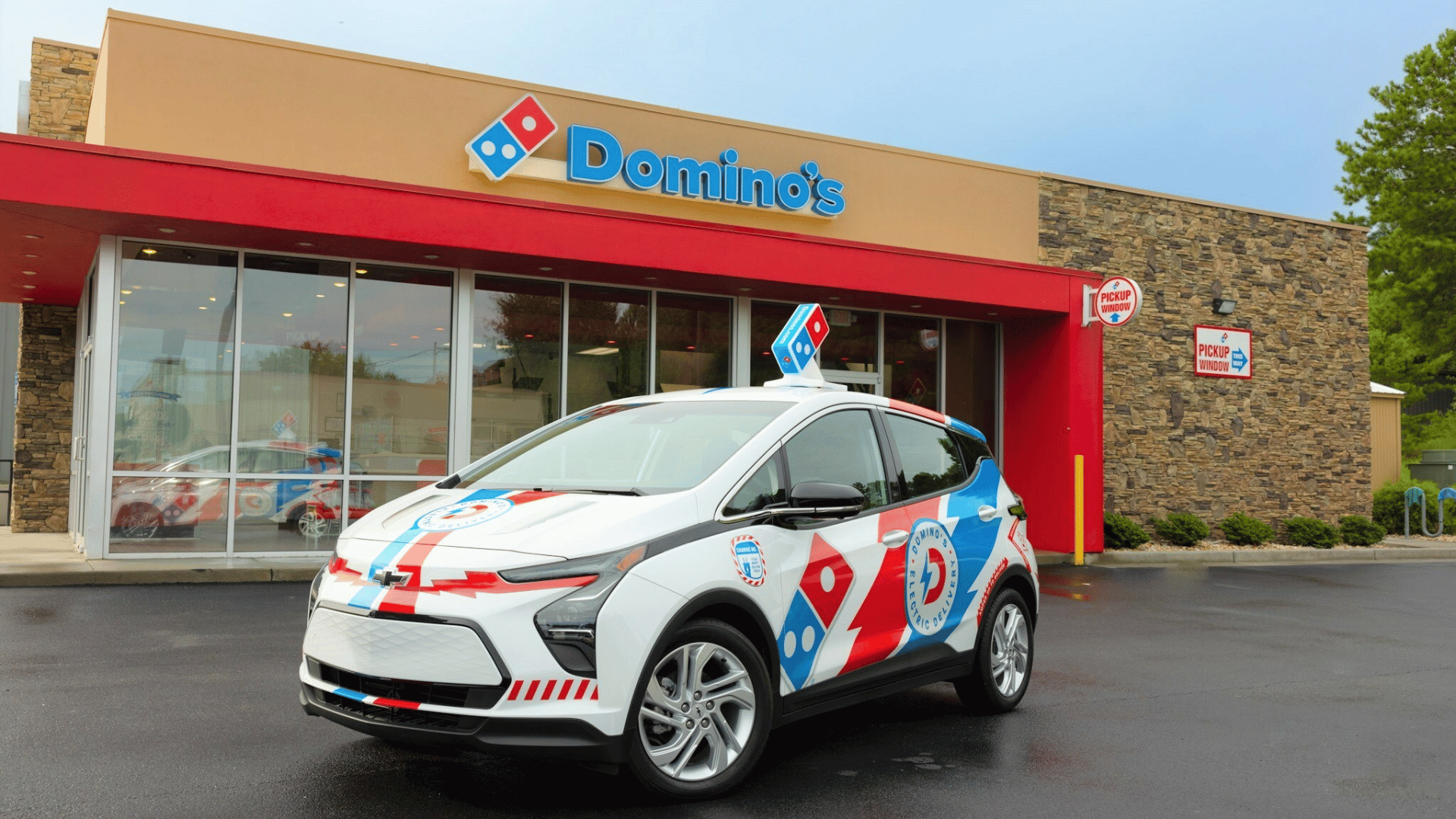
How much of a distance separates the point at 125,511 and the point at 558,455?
9.32 metres

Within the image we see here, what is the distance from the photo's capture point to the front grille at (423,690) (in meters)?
4.12

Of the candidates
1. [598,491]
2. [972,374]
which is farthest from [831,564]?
[972,374]

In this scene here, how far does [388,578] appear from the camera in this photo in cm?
436

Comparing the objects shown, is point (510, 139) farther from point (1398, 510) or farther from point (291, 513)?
point (1398, 510)

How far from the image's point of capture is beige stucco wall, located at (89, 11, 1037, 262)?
1341cm

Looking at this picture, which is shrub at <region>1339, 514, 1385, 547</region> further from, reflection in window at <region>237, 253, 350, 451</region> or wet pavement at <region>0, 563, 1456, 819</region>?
reflection in window at <region>237, 253, 350, 451</region>

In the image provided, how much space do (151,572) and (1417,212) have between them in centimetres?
3821

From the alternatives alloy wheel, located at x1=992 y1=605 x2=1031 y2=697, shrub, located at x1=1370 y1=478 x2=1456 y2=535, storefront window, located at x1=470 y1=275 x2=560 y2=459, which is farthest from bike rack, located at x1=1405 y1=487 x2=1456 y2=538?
alloy wheel, located at x1=992 y1=605 x2=1031 y2=697

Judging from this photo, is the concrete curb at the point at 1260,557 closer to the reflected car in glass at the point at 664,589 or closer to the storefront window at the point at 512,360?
the storefront window at the point at 512,360

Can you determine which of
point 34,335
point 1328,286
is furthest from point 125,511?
point 1328,286

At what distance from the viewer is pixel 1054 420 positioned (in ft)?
58.6

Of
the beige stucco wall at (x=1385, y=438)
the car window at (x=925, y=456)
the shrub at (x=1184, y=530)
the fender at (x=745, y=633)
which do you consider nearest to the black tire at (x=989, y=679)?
the car window at (x=925, y=456)

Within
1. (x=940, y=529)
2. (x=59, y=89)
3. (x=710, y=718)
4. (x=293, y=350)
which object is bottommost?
(x=710, y=718)

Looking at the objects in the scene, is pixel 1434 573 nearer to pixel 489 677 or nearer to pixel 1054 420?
pixel 1054 420
